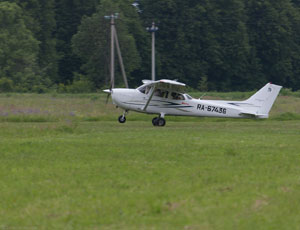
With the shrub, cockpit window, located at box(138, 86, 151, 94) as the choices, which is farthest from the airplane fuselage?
the shrub

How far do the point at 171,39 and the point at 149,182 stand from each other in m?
60.7

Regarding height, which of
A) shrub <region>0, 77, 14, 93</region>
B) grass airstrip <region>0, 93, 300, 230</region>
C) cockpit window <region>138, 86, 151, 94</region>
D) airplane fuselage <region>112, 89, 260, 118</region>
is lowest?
shrub <region>0, 77, 14, 93</region>

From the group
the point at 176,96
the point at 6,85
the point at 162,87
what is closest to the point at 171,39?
the point at 6,85

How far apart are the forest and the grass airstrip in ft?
143

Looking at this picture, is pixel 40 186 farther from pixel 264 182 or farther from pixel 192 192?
pixel 264 182

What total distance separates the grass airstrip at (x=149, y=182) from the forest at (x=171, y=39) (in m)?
43.5

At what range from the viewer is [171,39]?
6938 cm

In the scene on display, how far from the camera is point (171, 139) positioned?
1602 cm

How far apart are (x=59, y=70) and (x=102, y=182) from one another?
59.3 m

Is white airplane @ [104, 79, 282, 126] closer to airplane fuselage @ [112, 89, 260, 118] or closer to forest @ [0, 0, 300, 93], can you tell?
airplane fuselage @ [112, 89, 260, 118]

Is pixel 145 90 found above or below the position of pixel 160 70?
above

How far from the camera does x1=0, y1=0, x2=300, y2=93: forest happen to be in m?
60.4

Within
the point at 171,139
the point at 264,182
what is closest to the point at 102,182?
the point at 264,182

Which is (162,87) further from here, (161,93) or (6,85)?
(6,85)
